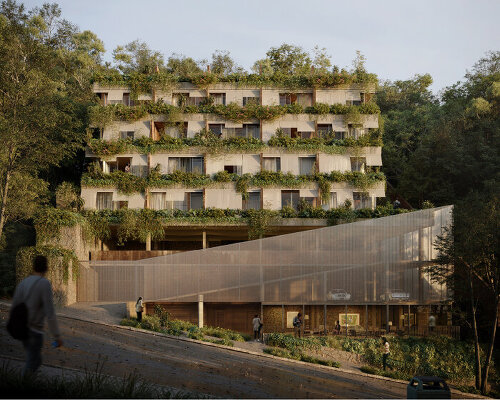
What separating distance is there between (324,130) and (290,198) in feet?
21.2

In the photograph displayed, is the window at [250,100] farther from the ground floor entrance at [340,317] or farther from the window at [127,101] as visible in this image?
the ground floor entrance at [340,317]

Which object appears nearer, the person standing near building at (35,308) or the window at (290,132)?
the person standing near building at (35,308)

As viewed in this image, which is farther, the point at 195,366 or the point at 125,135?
the point at 125,135

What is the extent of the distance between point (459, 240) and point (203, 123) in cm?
2222

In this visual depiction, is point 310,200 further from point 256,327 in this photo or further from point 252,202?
point 256,327

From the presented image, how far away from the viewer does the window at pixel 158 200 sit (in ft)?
148

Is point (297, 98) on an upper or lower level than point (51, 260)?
upper

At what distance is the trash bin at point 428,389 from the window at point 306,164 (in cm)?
2558

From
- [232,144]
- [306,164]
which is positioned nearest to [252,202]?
[232,144]

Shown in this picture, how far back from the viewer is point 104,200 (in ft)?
148

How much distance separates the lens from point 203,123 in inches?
1881

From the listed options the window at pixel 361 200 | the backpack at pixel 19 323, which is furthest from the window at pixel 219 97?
the backpack at pixel 19 323

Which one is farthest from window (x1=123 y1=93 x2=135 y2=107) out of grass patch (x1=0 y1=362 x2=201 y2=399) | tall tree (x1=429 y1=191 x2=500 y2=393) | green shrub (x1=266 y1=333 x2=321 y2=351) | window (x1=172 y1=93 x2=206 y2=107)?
grass patch (x1=0 y1=362 x2=201 y2=399)

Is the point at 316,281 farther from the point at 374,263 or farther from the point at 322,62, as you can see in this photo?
the point at 322,62
